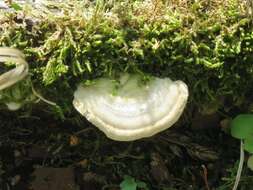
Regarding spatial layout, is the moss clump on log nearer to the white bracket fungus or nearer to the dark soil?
the white bracket fungus

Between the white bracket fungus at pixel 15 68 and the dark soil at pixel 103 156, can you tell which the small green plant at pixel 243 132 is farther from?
the white bracket fungus at pixel 15 68

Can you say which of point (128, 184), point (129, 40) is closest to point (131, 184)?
point (128, 184)

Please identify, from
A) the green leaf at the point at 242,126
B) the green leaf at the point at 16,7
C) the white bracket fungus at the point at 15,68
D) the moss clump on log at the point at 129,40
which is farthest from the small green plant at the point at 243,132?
the green leaf at the point at 16,7

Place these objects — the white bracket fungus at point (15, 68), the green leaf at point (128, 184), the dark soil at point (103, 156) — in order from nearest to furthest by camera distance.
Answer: the white bracket fungus at point (15, 68), the green leaf at point (128, 184), the dark soil at point (103, 156)

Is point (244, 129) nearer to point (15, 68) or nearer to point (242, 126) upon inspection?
point (242, 126)

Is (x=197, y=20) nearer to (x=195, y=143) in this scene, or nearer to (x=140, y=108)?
(x=140, y=108)

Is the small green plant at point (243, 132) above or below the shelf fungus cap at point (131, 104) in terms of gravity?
below

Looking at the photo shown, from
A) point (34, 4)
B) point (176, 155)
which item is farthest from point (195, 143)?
point (34, 4)
